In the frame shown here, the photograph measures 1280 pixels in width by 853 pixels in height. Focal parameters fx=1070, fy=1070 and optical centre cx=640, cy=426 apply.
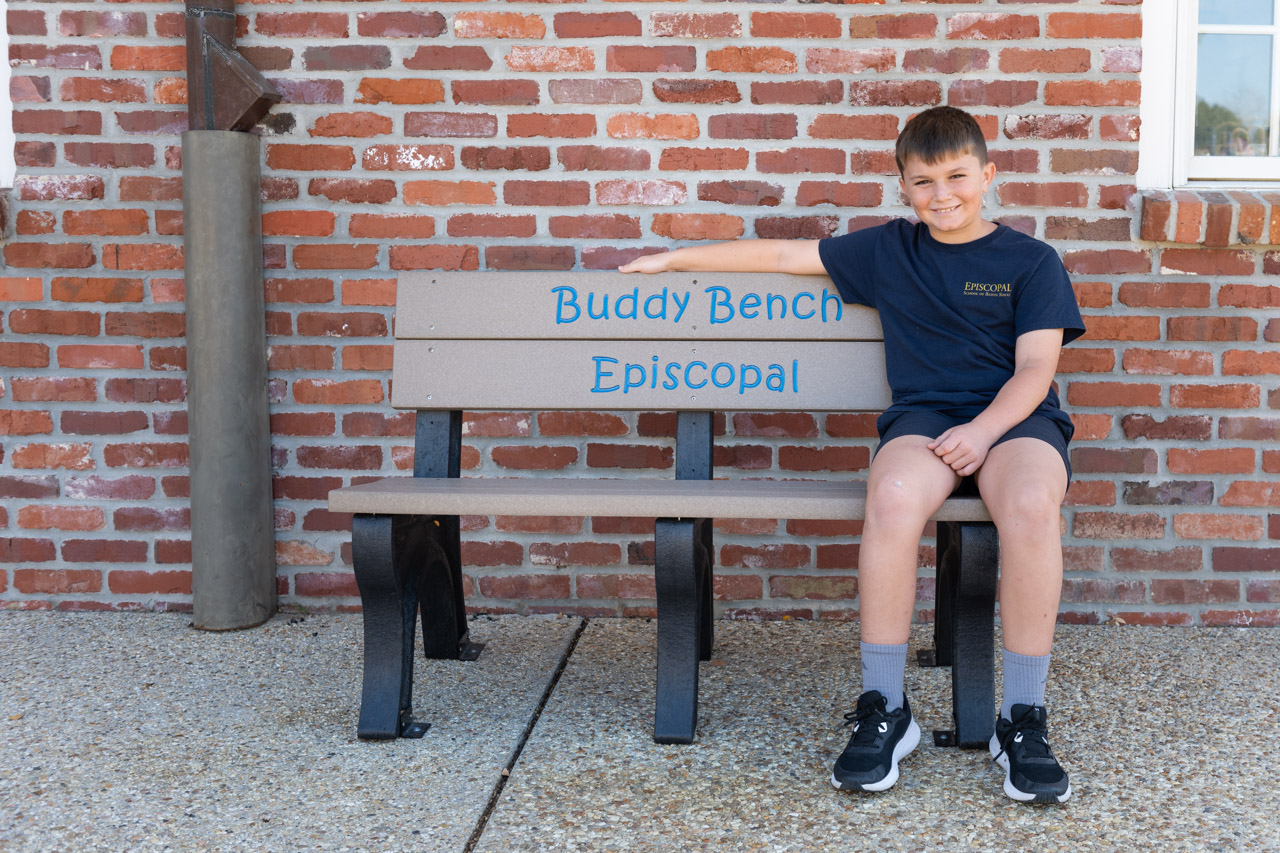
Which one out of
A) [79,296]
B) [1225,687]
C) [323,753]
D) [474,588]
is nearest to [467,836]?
[323,753]

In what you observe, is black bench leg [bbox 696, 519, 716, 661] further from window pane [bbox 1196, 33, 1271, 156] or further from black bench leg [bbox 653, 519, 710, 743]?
window pane [bbox 1196, 33, 1271, 156]

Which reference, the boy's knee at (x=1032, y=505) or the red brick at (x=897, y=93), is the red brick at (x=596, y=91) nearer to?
the red brick at (x=897, y=93)

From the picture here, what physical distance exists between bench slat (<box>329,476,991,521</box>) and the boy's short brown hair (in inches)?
31.2

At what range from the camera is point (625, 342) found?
2822 mm

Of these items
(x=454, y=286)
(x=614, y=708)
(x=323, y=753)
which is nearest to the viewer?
(x=323, y=753)

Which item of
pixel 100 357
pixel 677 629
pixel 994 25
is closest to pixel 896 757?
pixel 677 629

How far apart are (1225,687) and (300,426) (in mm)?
2671

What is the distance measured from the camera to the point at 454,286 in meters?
2.84

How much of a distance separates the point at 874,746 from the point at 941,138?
136 cm

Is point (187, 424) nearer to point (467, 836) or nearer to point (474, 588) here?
point (474, 588)

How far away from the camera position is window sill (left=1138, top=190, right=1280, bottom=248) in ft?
9.95

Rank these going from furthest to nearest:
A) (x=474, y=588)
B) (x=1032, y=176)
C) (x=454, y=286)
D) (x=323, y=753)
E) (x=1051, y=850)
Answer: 1. (x=474, y=588)
2. (x=1032, y=176)
3. (x=454, y=286)
4. (x=323, y=753)
5. (x=1051, y=850)

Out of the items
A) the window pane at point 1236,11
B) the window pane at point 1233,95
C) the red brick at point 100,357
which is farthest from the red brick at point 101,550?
the window pane at point 1236,11

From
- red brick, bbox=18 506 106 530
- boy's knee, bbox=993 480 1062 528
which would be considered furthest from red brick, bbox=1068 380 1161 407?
red brick, bbox=18 506 106 530
